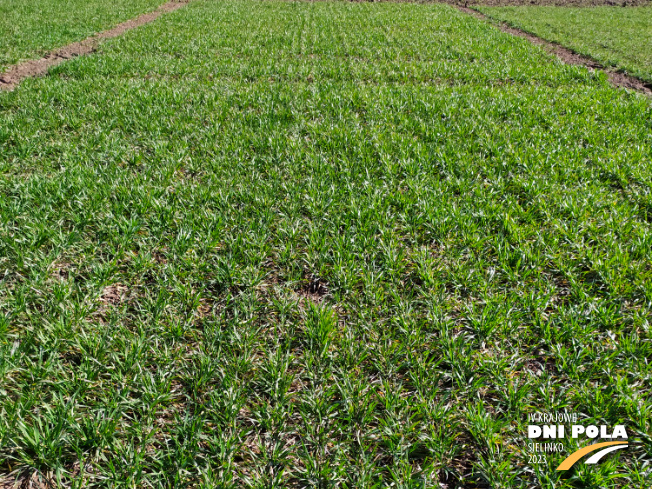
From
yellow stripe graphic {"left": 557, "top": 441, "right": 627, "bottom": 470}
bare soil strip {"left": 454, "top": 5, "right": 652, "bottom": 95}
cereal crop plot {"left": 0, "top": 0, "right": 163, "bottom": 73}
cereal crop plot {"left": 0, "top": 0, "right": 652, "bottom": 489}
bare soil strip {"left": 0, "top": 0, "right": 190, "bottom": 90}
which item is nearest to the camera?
yellow stripe graphic {"left": 557, "top": 441, "right": 627, "bottom": 470}

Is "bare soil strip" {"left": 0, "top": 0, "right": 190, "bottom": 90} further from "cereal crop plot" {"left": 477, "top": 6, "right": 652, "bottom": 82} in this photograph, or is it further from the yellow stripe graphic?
"cereal crop plot" {"left": 477, "top": 6, "right": 652, "bottom": 82}

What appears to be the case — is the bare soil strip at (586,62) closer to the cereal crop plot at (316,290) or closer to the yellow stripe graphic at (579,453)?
the cereal crop plot at (316,290)

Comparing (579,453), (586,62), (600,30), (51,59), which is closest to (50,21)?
(51,59)

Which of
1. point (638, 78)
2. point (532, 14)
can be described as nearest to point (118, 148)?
point (638, 78)

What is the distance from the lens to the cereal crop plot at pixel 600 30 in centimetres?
1044

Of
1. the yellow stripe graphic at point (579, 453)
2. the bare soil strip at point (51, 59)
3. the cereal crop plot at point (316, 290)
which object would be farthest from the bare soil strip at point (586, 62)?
the bare soil strip at point (51, 59)

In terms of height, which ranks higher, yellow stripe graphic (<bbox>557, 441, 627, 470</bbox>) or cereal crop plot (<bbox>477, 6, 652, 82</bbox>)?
cereal crop plot (<bbox>477, 6, 652, 82</bbox>)

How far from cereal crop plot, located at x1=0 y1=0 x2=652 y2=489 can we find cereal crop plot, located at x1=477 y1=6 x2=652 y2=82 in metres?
6.04

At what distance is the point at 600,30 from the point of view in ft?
47.5

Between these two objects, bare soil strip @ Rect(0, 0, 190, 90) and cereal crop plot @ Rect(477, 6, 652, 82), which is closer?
bare soil strip @ Rect(0, 0, 190, 90)

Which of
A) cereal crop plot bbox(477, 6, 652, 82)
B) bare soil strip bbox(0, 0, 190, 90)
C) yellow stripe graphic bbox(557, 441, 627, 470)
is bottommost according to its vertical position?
yellow stripe graphic bbox(557, 441, 627, 470)

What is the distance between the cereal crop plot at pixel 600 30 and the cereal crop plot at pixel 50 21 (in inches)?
630

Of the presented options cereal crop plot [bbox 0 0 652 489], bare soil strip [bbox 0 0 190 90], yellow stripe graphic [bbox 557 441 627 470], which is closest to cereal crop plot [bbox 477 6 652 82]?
cereal crop plot [bbox 0 0 652 489]

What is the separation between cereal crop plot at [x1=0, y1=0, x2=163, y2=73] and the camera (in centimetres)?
1024
